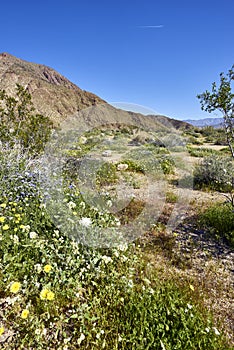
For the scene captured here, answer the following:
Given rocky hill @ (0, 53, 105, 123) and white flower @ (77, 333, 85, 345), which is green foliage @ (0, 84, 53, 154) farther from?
rocky hill @ (0, 53, 105, 123)

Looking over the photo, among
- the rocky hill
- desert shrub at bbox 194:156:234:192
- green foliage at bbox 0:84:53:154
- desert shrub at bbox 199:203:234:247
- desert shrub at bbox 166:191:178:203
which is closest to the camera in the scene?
desert shrub at bbox 199:203:234:247

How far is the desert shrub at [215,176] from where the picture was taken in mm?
6327

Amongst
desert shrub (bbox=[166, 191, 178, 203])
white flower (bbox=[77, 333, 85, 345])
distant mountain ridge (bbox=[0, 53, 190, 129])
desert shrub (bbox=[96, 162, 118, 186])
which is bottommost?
white flower (bbox=[77, 333, 85, 345])

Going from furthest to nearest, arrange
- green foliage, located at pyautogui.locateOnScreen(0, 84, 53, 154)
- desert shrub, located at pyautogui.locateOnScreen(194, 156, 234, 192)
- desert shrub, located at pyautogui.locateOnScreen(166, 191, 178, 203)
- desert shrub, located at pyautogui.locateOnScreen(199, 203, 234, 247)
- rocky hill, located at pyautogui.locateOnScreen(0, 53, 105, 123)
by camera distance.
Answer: rocky hill, located at pyautogui.locateOnScreen(0, 53, 105, 123), desert shrub, located at pyautogui.locateOnScreen(194, 156, 234, 192), green foliage, located at pyautogui.locateOnScreen(0, 84, 53, 154), desert shrub, located at pyautogui.locateOnScreen(166, 191, 178, 203), desert shrub, located at pyautogui.locateOnScreen(199, 203, 234, 247)

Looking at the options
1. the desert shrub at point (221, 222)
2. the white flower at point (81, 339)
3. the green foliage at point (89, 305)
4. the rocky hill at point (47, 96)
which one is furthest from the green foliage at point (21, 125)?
the rocky hill at point (47, 96)

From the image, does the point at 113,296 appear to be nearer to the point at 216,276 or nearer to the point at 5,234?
the point at 5,234

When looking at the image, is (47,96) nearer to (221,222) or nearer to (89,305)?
(221,222)

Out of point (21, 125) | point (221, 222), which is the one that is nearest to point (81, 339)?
point (221, 222)

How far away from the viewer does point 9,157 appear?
3.90 m

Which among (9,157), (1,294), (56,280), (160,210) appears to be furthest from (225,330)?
(9,157)

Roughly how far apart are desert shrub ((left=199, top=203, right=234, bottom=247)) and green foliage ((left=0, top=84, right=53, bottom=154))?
4624 millimetres

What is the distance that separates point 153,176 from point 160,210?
10.8 feet

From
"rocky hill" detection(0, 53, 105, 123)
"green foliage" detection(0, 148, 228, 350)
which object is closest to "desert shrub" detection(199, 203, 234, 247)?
"green foliage" detection(0, 148, 228, 350)

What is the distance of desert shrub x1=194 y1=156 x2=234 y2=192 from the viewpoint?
20.8 ft
